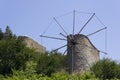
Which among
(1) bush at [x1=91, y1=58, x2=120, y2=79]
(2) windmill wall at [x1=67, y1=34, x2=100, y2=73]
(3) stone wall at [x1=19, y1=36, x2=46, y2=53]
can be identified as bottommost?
(1) bush at [x1=91, y1=58, x2=120, y2=79]

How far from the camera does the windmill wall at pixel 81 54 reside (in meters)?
48.1

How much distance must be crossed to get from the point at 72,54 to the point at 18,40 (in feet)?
28.8

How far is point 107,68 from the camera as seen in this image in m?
48.2

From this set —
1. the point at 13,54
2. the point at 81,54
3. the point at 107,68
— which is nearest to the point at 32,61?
the point at 13,54

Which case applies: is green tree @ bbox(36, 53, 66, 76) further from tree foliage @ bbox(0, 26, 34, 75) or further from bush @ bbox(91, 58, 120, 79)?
bush @ bbox(91, 58, 120, 79)

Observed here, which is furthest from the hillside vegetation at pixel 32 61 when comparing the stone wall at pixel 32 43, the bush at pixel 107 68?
the stone wall at pixel 32 43

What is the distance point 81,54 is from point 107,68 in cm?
313

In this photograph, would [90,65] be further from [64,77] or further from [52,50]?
[64,77]

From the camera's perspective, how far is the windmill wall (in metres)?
48.1

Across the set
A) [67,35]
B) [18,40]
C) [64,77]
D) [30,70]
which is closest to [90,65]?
[67,35]

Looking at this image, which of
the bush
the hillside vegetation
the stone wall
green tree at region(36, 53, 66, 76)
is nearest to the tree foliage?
the hillside vegetation

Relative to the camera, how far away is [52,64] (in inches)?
1786

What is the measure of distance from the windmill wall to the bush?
3.32 ft

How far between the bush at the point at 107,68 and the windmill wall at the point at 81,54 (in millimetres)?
1012
